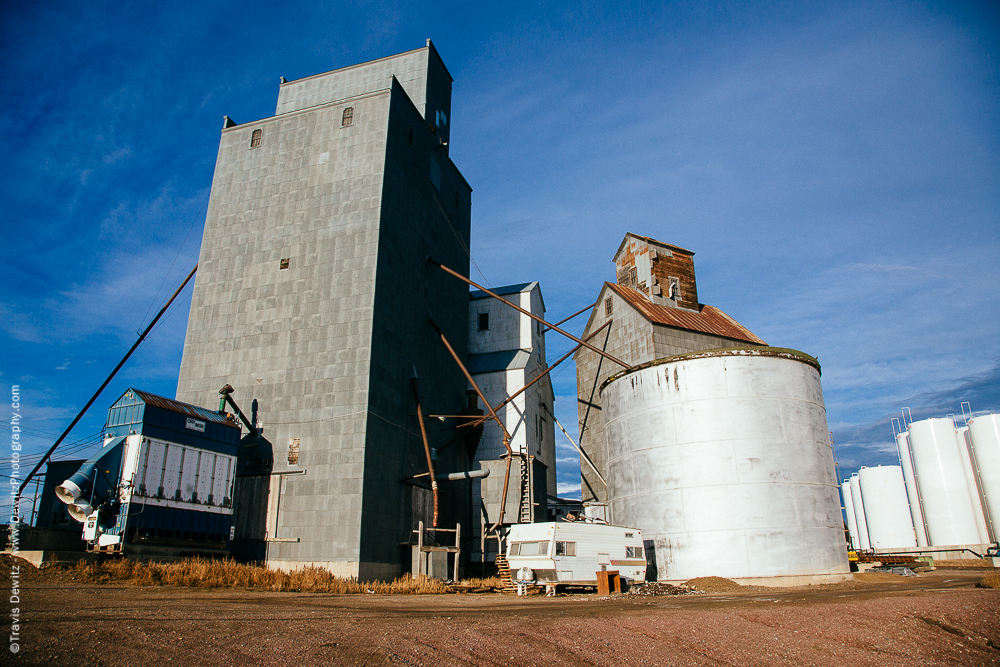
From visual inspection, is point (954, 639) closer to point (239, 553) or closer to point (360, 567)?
point (360, 567)

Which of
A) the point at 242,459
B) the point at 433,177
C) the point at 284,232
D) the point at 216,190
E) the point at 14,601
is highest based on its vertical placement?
the point at 433,177

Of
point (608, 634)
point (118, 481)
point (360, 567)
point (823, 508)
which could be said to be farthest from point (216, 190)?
point (823, 508)

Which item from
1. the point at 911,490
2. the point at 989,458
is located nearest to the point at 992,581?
the point at 989,458

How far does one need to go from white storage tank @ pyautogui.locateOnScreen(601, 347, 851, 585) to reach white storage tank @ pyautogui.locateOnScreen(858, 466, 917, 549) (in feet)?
165

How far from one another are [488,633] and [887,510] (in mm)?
75563

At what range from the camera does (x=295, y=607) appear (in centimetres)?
1550

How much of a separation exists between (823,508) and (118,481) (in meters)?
30.6

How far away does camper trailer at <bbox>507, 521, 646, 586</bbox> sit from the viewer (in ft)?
77.4

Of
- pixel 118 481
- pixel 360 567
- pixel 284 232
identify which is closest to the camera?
pixel 118 481

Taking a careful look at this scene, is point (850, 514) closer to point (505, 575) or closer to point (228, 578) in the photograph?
point (505, 575)

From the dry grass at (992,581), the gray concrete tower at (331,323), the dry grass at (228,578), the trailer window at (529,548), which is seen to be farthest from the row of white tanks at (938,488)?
the dry grass at (228,578)

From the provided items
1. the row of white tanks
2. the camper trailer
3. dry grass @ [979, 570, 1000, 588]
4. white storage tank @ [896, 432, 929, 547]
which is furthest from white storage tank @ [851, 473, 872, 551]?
the camper trailer

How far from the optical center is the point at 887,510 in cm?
7000

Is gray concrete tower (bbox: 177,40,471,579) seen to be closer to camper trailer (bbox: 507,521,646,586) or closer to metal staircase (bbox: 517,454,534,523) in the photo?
metal staircase (bbox: 517,454,534,523)
